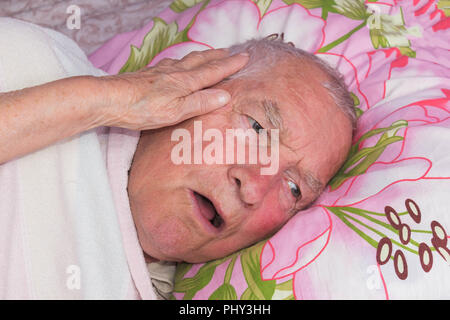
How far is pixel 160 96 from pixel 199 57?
226 millimetres

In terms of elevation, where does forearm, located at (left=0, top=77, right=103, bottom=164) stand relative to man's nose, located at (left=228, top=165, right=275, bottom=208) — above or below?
above

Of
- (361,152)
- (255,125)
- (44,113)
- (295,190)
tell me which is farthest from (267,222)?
(44,113)

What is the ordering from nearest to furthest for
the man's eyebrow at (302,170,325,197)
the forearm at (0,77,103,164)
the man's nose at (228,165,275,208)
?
the forearm at (0,77,103,164), the man's nose at (228,165,275,208), the man's eyebrow at (302,170,325,197)

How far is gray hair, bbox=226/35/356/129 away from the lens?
1438 millimetres

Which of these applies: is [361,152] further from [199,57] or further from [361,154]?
[199,57]

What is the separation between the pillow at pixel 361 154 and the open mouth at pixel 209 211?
0.10 meters

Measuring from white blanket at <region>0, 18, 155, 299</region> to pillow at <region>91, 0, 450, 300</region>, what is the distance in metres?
0.24

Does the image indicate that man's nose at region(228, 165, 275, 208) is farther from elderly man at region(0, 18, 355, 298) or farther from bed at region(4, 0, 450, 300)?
bed at region(4, 0, 450, 300)

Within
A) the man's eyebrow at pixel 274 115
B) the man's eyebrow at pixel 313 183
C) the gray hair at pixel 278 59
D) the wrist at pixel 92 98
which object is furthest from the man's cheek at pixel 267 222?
the wrist at pixel 92 98

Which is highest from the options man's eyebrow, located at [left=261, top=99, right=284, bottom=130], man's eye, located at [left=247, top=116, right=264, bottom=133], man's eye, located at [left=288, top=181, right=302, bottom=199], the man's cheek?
man's eyebrow, located at [left=261, top=99, right=284, bottom=130]

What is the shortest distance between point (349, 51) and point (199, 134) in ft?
2.20

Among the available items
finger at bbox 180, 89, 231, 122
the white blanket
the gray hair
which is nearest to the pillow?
the gray hair

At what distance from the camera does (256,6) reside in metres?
1.86
